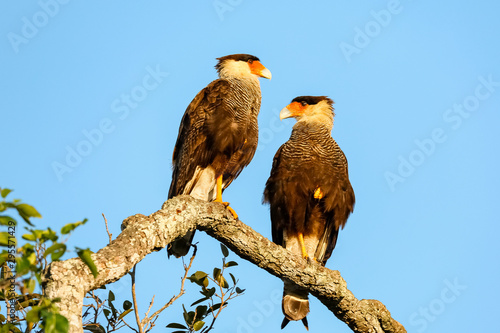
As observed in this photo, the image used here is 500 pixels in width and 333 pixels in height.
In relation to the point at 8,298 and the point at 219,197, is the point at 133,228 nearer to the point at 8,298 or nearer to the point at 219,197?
the point at 8,298

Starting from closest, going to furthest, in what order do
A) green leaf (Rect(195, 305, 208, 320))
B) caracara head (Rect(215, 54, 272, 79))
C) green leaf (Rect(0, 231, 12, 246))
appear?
green leaf (Rect(0, 231, 12, 246)) < green leaf (Rect(195, 305, 208, 320)) < caracara head (Rect(215, 54, 272, 79))

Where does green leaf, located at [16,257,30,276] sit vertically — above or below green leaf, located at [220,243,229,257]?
below

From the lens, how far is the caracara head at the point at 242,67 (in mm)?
5535

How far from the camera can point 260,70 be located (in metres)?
5.62

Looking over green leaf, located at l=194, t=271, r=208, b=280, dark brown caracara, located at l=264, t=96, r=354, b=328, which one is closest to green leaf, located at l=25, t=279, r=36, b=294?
green leaf, located at l=194, t=271, r=208, b=280

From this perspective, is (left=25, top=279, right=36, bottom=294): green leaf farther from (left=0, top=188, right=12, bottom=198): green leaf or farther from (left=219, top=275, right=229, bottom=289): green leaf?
(left=219, top=275, right=229, bottom=289): green leaf

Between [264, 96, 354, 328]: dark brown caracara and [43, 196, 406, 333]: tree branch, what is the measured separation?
0.74 metres

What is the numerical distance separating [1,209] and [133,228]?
4.77ft

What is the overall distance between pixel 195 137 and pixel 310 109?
1.73 meters

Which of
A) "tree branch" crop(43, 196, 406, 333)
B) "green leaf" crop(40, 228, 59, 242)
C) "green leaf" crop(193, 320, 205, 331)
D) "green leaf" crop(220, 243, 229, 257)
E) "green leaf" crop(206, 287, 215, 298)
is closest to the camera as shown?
"green leaf" crop(40, 228, 59, 242)

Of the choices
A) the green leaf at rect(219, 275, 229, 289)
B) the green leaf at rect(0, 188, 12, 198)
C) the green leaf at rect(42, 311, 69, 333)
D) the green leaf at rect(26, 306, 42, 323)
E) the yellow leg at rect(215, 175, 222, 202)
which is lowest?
the green leaf at rect(42, 311, 69, 333)

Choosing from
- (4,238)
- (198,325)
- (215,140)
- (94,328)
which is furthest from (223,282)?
(4,238)

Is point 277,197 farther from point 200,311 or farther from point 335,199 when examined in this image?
point 200,311

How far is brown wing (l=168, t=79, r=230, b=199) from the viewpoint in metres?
4.74
